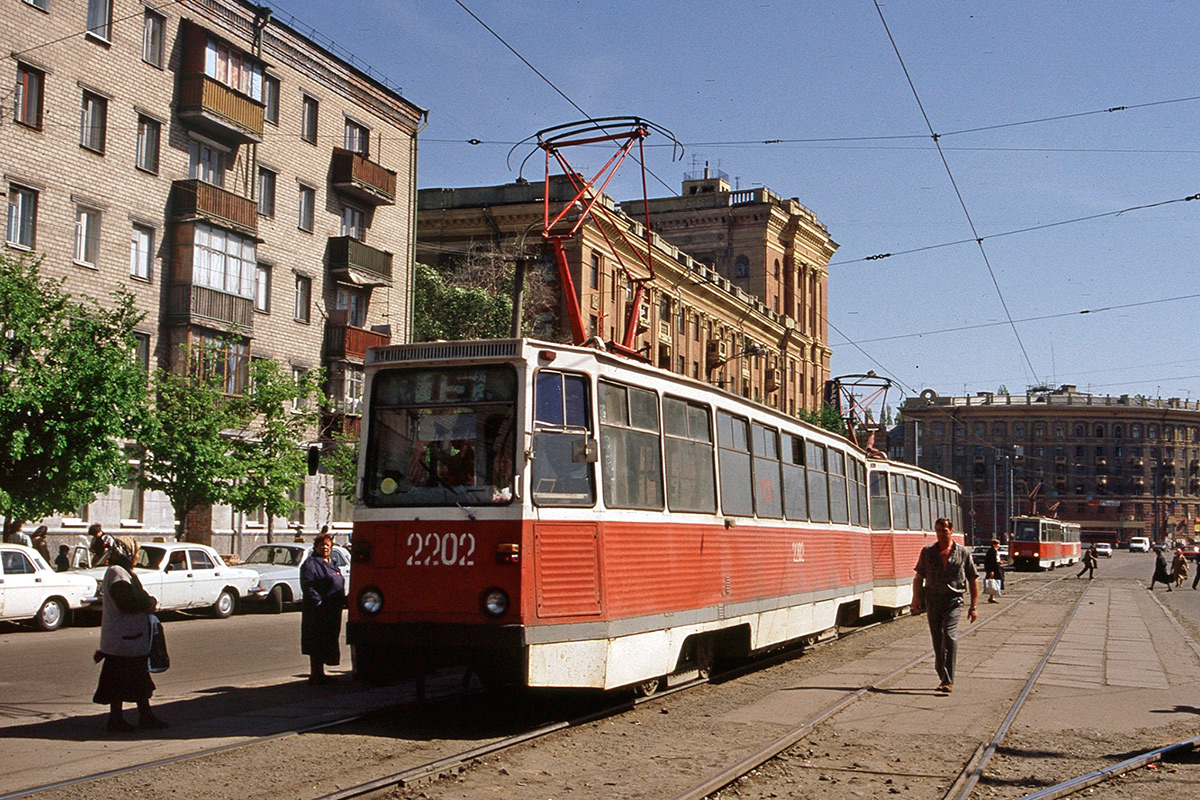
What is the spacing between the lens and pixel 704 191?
251ft

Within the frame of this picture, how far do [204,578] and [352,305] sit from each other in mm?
18020

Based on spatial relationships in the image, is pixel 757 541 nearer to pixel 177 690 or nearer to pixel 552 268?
pixel 177 690

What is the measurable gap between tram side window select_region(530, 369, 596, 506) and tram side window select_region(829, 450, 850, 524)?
322 inches

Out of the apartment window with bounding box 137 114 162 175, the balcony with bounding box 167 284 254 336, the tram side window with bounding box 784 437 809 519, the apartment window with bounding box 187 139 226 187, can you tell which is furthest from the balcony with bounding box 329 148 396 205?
the tram side window with bounding box 784 437 809 519

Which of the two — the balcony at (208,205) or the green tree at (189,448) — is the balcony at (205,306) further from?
the green tree at (189,448)

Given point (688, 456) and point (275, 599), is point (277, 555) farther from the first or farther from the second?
point (688, 456)

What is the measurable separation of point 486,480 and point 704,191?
68669 mm

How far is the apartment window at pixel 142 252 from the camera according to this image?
1240 inches

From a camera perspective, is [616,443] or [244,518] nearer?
[616,443]

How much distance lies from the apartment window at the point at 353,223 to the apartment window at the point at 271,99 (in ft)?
13.9

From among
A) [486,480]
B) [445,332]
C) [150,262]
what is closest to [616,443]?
[486,480]

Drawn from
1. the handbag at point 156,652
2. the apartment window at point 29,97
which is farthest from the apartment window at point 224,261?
the handbag at point 156,652

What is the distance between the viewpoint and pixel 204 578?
23.4 meters

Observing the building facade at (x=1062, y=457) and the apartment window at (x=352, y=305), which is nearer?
the apartment window at (x=352, y=305)
